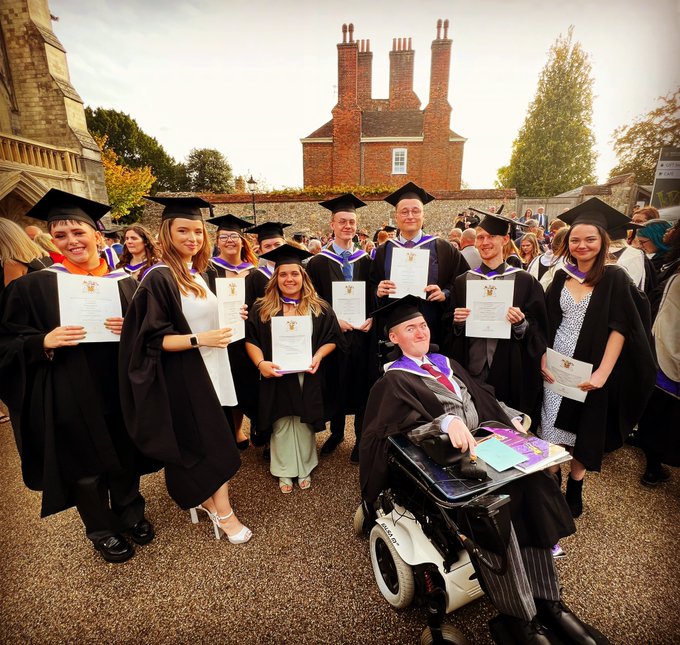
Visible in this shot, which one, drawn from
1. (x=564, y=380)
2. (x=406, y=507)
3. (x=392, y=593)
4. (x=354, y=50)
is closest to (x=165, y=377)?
(x=406, y=507)

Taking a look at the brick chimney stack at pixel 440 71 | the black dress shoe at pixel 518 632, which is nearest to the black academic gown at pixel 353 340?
the black dress shoe at pixel 518 632

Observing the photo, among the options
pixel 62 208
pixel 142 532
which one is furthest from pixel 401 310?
pixel 142 532

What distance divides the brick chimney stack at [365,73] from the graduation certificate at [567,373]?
89.5ft

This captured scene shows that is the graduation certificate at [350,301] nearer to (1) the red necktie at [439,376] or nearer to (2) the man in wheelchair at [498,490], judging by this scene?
(2) the man in wheelchair at [498,490]

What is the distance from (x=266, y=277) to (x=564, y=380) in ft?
10.8

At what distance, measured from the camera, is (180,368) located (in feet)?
7.79

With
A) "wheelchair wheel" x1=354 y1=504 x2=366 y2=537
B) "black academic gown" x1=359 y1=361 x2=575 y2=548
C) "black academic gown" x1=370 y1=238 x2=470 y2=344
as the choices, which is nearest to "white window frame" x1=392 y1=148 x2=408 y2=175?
"black academic gown" x1=370 y1=238 x2=470 y2=344

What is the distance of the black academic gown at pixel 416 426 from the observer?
192cm

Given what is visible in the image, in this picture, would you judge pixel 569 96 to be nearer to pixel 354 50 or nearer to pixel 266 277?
pixel 354 50

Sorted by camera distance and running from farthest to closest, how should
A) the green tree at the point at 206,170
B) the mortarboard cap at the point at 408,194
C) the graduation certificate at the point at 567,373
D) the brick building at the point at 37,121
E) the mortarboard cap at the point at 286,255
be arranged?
1. the green tree at the point at 206,170
2. the brick building at the point at 37,121
3. the mortarboard cap at the point at 408,194
4. the mortarboard cap at the point at 286,255
5. the graduation certificate at the point at 567,373

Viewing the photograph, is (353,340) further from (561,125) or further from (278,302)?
(561,125)

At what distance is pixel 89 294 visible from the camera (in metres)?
2.27

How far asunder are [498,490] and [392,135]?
24.4m

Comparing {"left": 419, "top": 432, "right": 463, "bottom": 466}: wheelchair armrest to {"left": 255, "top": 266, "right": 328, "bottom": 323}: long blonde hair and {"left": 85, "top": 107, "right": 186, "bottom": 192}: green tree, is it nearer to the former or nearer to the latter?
{"left": 255, "top": 266, "right": 328, "bottom": 323}: long blonde hair
